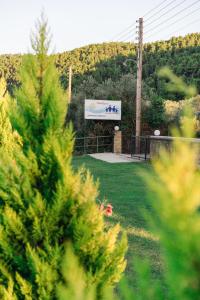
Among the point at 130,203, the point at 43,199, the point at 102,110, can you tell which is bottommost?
the point at 130,203

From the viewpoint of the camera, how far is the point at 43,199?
9.55 feet

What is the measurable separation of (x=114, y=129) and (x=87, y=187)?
31786 mm

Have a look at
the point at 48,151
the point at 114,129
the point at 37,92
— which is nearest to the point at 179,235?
the point at 48,151

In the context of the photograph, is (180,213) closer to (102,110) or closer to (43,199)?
(43,199)

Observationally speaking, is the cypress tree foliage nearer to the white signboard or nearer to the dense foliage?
Result: the dense foliage

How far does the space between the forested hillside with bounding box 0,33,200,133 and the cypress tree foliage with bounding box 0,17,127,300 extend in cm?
2692

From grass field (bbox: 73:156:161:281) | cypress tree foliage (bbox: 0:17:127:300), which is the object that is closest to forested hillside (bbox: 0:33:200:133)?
grass field (bbox: 73:156:161:281)

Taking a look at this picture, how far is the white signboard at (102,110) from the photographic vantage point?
33281 millimetres

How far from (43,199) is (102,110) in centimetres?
3087

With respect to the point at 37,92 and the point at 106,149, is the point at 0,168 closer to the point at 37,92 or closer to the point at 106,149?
the point at 37,92

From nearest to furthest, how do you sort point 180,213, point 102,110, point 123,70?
1. point 180,213
2. point 102,110
3. point 123,70

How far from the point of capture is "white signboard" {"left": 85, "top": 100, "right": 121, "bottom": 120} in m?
33.3

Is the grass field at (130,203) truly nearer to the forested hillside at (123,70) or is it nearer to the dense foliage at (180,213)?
the dense foliage at (180,213)

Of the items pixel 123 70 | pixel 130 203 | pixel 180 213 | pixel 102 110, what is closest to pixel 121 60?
pixel 123 70
